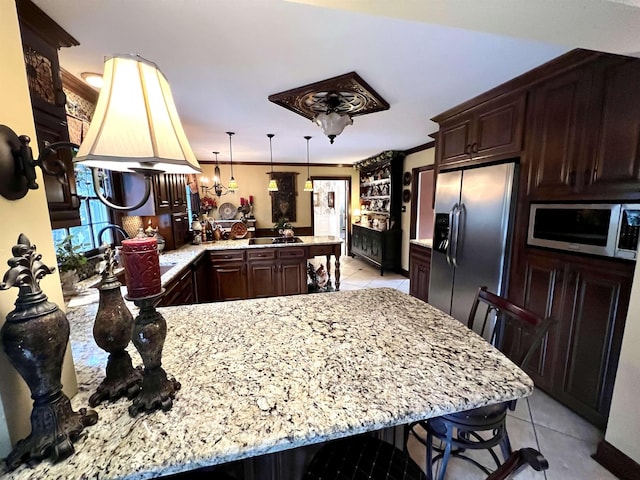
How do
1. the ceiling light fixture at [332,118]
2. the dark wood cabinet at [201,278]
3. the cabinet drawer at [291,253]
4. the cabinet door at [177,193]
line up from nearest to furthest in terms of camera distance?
the ceiling light fixture at [332,118] → the dark wood cabinet at [201,278] → the cabinet door at [177,193] → the cabinet drawer at [291,253]

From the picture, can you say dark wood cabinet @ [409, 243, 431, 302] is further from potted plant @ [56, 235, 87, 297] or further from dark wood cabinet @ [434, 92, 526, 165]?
potted plant @ [56, 235, 87, 297]

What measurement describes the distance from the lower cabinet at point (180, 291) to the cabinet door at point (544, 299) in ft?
9.15

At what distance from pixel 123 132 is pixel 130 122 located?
0.03m

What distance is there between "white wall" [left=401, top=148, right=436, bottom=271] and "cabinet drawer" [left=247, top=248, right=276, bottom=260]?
107 inches

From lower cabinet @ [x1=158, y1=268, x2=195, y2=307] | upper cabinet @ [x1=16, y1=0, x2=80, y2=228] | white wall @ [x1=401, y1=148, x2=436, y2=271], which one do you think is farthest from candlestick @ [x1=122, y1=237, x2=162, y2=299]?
white wall @ [x1=401, y1=148, x2=436, y2=271]

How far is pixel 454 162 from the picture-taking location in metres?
2.71

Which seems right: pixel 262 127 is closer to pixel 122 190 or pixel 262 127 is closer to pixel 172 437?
pixel 122 190

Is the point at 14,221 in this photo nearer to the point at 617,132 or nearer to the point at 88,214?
the point at 88,214

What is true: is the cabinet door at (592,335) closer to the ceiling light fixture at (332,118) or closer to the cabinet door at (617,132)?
the cabinet door at (617,132)

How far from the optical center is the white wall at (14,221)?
563 mm

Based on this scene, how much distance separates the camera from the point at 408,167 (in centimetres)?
487

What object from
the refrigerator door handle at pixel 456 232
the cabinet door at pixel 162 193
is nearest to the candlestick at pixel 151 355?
the cabinet door at pixel 162 193

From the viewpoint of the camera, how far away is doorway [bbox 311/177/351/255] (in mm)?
7267

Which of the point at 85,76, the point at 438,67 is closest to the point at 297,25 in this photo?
the point at 438,67
